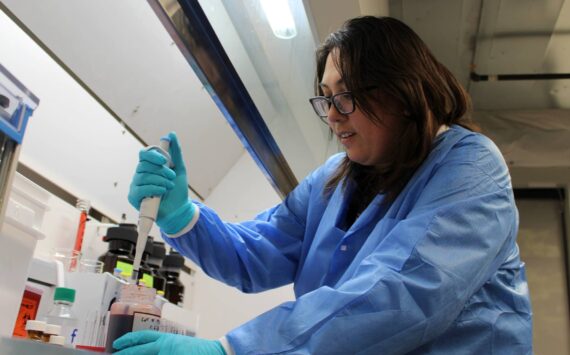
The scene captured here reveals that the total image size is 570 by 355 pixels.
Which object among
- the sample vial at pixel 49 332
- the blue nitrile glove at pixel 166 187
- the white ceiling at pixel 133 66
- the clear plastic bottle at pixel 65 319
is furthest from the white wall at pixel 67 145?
the sample vial at pixel 49 332

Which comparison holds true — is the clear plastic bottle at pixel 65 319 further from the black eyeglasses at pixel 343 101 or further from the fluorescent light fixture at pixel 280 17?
the fluorescent light fixture at pixel 280 17

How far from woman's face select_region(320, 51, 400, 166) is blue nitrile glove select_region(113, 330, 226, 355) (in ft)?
1.73

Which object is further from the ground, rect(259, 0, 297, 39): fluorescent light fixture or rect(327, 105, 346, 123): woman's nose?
rect(259, 0, 297, 39): fluorescent light fixture

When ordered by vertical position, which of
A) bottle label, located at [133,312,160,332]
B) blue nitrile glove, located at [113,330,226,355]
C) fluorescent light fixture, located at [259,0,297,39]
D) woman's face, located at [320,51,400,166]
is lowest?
blue nitrile glove, located at [113,330,226,355]

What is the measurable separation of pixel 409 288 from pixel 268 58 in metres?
0.73

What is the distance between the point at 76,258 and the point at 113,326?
2.19 feet

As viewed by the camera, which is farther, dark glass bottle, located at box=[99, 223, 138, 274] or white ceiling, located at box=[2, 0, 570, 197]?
dark glass bottle, located at box=[99, 223, 138, 274]

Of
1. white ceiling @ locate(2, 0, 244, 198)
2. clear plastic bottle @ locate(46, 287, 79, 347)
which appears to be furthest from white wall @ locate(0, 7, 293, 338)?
clear plastic bottle @ locate(46, 287, 79, 347)

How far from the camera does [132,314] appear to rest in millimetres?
923

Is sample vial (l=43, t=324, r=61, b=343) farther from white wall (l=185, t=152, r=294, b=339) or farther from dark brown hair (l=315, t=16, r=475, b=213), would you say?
white wall (l=185, t=152, r=294, b=339)

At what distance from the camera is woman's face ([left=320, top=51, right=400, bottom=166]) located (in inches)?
45.1

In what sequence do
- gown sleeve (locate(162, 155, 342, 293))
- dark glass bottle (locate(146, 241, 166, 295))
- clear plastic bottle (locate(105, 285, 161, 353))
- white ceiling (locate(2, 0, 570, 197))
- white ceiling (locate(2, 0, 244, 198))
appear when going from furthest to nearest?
dark glass bottle (locate(146, 241, 166, 295)), white ceiling (locate(2, 0, 244, 198)), white ceiling (locate(2, 0, 570, 197)), gown sleeve (locate(162, 155, 342, 293)), clear plastic bottle (locate(105, 285, 161, 353))

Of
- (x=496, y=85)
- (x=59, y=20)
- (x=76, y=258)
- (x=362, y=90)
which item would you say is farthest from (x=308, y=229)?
(x=496, y=85)

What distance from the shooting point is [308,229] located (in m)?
1.40
